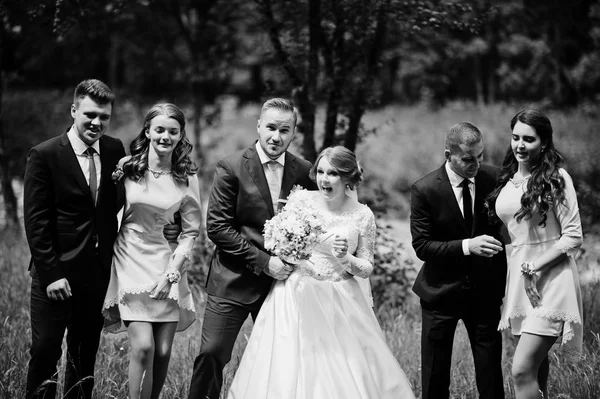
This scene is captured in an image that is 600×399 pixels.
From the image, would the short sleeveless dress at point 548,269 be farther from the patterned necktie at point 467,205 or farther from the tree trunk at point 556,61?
the tree trunk at point 556,61

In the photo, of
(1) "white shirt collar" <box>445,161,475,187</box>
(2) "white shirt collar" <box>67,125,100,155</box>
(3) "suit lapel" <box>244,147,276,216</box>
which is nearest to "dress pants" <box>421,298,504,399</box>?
(1) "white shirt collar" <box>445,161,475,187</box>

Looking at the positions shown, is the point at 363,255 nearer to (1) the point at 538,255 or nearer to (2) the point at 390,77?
(1) the point at 538,255

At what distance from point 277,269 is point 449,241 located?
3.66ft

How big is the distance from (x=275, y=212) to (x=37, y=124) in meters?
18.0

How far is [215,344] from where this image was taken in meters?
4.87

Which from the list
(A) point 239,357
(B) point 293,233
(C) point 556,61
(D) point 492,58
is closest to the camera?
(B) point 293,233

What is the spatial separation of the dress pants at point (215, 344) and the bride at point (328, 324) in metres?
0.12

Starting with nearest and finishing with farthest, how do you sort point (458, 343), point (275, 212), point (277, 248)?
1. point (277, 248)
2. point (275, 212)
3. point (458, 343)

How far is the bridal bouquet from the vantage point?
464 cm

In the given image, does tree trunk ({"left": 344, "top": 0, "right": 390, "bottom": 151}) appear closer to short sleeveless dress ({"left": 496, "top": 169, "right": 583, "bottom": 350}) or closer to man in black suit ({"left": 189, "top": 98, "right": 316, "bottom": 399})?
man in black suit ({"left": 189, "top": 98, "right": 316, "bottom": 399})

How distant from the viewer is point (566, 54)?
75.5 feet

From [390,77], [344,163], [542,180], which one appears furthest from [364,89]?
[390,77]

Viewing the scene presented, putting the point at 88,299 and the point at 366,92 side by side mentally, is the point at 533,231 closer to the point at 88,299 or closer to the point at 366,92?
the point at 88,299

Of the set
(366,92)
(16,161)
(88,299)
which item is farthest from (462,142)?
(16,161)
